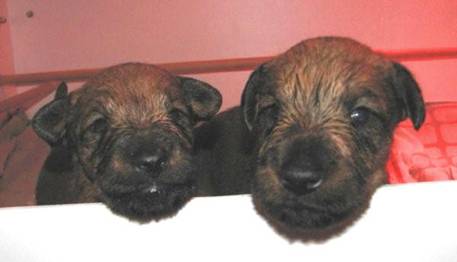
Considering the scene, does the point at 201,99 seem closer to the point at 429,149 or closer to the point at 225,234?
the point at 225,234

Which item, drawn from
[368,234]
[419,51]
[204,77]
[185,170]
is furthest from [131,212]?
[419,51]

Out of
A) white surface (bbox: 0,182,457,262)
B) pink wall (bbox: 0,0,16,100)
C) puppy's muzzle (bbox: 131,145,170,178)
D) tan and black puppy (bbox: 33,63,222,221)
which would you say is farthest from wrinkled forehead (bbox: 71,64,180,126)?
pink wall (bbox: 0,0,16,100)

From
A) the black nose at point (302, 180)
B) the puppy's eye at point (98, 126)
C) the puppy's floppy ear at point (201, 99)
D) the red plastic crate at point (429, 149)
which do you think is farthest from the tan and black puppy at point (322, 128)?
the red plastic crate at point (429, 149)

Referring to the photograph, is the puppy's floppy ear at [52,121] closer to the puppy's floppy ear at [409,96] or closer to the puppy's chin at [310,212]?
the puppy's chin at [310,212]

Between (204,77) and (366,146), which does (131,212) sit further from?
(204,77)

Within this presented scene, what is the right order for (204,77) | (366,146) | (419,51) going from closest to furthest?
1. (366,146)
2. (419,51)
3. (204,77)

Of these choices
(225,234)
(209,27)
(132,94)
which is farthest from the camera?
(209,27)


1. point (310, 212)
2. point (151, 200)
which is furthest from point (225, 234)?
point (151, 200)
